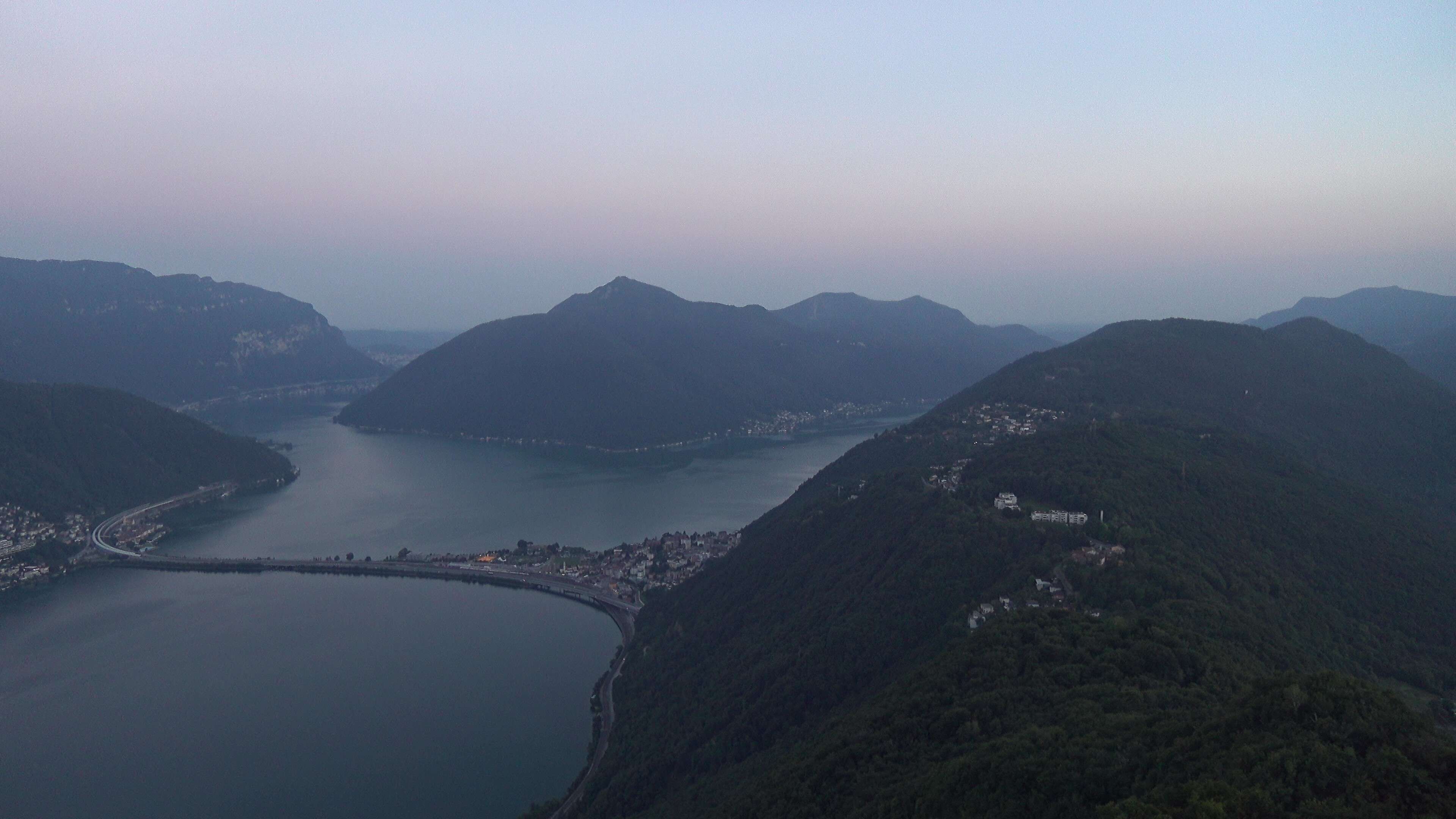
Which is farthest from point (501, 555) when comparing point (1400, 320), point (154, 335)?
point (1400, 320)

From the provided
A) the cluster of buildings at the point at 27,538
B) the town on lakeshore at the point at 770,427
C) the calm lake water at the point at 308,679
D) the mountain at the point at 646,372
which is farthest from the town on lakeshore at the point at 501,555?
the mountain at the point at 646,372

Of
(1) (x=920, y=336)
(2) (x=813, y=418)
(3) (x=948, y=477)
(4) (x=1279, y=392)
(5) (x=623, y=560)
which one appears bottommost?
(5) (x=623, y=560)

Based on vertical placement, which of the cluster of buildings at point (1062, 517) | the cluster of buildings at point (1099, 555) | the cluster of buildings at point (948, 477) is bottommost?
the cluster of buildings at point (1099, 555)

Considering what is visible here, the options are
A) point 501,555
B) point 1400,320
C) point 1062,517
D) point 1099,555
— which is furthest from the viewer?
point 1400,320

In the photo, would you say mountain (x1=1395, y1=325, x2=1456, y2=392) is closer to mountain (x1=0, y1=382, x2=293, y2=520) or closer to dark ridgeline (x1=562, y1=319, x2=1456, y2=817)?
dark ridgeline (x1=562, y1=319, x2=1456, y2=817)

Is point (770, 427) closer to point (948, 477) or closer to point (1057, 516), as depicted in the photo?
point (948, 477)

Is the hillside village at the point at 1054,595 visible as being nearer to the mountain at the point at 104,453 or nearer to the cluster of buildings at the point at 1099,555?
the cluster of buildings at the point at 1099,555

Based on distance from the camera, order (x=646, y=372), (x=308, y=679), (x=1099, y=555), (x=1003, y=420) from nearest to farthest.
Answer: (x=1099, y=555)
(x=308, y=679)
(x=1003, y=420)
(x=646, y=372)
